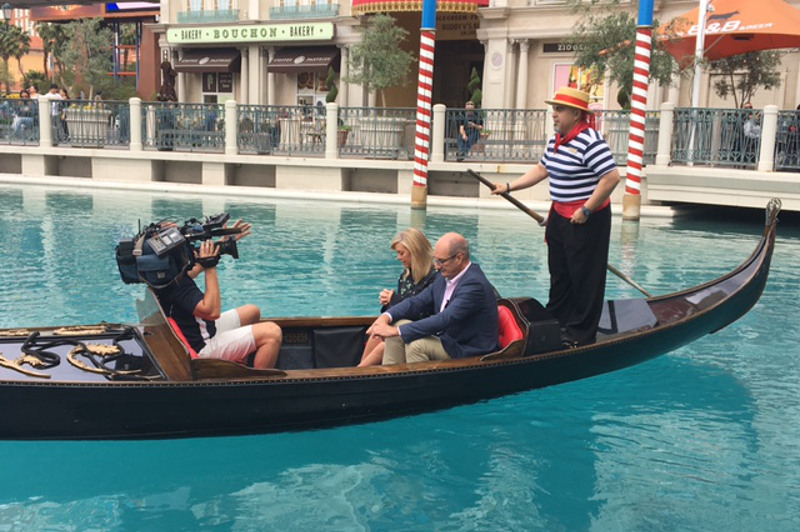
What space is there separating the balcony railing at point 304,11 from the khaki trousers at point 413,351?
73.4 feet

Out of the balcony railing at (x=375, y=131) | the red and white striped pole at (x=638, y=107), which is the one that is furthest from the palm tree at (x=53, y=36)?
the red and white striped pole at (x=638, y=107)

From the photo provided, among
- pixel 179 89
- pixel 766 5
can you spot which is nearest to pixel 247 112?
pixel 766 5

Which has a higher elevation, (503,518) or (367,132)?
(367,132)

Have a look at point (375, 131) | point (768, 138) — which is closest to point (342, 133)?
point (375, 131)

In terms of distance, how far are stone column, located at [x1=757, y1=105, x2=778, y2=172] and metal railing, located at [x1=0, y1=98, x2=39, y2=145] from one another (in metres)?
14.2

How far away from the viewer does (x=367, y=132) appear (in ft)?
56.9

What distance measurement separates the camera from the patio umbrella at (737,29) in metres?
14.0

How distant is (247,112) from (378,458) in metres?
14.4

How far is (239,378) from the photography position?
441 cm

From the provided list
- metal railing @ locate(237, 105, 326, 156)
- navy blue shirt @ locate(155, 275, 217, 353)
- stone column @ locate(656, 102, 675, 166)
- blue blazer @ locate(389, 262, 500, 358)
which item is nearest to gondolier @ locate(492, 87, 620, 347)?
blue blazer @ locate(389, 262, 500, 358)

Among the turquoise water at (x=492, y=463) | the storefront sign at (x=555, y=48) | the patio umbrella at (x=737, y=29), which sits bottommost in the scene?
the turquoise water at (x=492, y=463)

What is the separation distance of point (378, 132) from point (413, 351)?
12614 millimetres

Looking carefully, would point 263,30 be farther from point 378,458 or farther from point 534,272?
point 378,458

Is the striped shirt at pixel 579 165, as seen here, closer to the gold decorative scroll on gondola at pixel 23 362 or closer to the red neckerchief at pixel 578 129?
the red neckerchief at pixel 578 129
